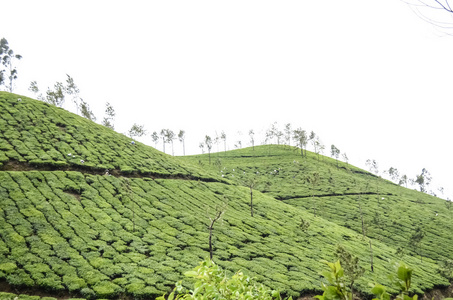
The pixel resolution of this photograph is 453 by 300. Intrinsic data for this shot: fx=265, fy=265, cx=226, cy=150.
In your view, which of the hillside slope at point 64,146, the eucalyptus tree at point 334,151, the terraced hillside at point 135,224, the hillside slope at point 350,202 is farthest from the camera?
the eucalyptus tree at point 334,151

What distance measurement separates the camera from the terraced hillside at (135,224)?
74.8 ft

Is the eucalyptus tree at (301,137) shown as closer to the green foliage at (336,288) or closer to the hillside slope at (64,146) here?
the hillside slope at (64,146)

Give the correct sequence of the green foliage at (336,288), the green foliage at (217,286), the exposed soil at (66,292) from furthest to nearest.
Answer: the exposed soil at (66,292)
the green foliage at (217,286)
the green foliage at (336,288)

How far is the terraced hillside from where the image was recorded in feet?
74.8

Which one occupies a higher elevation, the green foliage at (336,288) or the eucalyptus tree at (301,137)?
the eucalyptus tree at (301,137)

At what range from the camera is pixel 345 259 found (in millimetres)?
22672

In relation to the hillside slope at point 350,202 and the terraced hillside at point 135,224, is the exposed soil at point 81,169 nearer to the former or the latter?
the terraced hillside at point 135,224

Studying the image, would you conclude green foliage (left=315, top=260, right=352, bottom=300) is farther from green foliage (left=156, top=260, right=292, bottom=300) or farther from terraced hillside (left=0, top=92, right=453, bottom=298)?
terraced hillside (left=0, top=92, right=453, bottom=298)

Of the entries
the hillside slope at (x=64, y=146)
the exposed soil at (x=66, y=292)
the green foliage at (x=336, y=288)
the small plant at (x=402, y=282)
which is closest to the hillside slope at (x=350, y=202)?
the exposed soil at (x=66, y=292)

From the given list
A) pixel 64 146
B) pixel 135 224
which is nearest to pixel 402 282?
pixel 135 224

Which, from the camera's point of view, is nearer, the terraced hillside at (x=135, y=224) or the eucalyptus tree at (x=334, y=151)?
the terraced hillside at (x=135, y=224)

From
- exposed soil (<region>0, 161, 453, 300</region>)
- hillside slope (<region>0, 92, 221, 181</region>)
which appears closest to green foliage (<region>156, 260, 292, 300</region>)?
exposed soil (<region>0, 161, 453, 300</region>)

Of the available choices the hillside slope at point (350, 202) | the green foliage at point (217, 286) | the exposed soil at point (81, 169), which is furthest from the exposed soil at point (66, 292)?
the green foliage at point (217, 286)

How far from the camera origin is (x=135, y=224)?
31.8m
